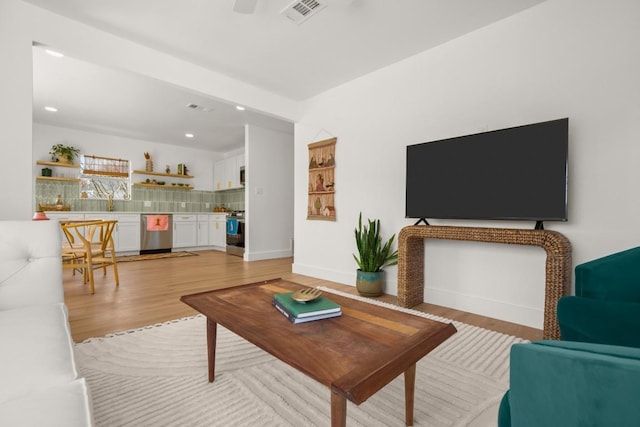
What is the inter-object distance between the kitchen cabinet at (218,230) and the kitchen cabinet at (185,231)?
358mm

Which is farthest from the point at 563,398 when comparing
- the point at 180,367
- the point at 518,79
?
the point at 518,79

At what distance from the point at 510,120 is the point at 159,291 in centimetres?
387

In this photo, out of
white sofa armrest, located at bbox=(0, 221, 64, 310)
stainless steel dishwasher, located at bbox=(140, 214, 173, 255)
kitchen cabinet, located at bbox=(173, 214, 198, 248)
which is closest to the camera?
white sofa armrest, located at bbox=(0, 221, 64, 310)

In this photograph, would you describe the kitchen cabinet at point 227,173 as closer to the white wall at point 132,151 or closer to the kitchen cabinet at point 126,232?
the white wall at point 132,151

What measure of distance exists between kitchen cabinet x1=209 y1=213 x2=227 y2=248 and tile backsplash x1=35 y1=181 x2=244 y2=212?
22.2 inches

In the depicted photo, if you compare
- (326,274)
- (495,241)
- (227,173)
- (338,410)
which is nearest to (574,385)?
(338,410)

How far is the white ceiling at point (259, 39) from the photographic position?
2461 millimetres

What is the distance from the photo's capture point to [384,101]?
3.46 m

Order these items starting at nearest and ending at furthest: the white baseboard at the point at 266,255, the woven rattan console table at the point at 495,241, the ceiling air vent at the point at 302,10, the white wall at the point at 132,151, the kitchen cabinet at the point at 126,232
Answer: the woven rattan console table at the point at 495,241 → the ceiling air vent at the point at 302,10 → the white baseboard at the point at 266,255 → the white wall at the point at 132,151 → the kitchen cabinet at the point at 126,232

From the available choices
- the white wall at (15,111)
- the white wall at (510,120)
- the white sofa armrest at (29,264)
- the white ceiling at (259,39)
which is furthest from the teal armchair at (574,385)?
the white wall at (15,111)

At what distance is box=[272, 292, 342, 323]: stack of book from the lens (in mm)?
1298

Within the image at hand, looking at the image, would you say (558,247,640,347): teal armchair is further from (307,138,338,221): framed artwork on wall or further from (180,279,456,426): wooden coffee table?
(307,138,338,221): framed artwork on wall

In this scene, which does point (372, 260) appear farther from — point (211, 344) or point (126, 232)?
point (126, 232)

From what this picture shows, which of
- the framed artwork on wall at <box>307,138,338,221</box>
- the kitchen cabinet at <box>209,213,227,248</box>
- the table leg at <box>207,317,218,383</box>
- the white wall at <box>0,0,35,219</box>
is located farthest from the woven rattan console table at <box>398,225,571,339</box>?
the kitchen cabinet at <box>209,213,227,248</box>
